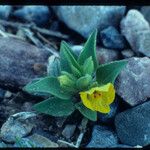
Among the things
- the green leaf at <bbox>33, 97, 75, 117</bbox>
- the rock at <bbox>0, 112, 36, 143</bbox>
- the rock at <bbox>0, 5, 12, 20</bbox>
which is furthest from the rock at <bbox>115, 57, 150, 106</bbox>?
the rock at <bbox>0, 5, 12, 20</bbox>

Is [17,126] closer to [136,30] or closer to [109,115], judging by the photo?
[109,115]

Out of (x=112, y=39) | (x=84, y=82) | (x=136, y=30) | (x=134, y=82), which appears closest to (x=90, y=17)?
(x=112, y=39)

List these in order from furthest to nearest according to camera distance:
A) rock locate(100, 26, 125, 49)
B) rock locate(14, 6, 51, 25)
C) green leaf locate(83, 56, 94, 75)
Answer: rock locate(14, 6, 51, 25)
rock locate(100, 26, 125, 49)
green leaf locate(83, 56, 94, 75)

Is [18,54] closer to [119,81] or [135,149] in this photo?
[119,81]

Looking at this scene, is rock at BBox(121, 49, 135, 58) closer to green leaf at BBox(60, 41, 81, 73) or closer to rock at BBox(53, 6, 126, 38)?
rock at BBox(53, 6, 126, 38)

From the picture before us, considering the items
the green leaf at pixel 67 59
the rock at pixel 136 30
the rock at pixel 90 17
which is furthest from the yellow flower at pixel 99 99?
the rock at pixel 90 17

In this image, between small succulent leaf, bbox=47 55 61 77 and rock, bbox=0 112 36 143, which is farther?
small succulent leaf, bbox=47 55 61 77
